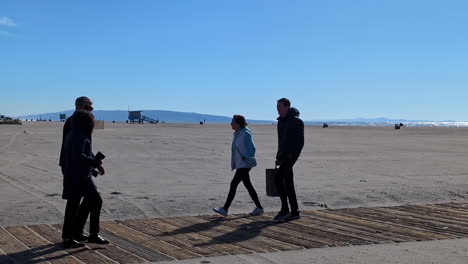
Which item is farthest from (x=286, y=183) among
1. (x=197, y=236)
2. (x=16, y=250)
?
(x=16, y=250)

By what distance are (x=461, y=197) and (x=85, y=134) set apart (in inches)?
Result: 304

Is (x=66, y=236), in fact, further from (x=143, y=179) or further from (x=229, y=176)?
(x=229, y=176)

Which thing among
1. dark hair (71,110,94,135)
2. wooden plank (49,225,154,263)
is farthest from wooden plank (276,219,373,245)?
dark hair (71,110,94,135)

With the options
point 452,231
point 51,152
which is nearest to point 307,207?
point 452,231

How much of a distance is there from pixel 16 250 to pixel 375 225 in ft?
15.8

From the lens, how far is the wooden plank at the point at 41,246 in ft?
21.0

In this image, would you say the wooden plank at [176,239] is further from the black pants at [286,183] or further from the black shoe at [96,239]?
the black pants at [286,183]

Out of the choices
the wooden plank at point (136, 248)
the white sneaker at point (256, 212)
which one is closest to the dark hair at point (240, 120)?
the white sneaker at point (256, 212)

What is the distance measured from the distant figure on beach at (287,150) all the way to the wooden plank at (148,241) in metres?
2.23

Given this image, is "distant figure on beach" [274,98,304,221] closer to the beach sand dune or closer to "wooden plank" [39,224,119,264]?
the beach sand dune

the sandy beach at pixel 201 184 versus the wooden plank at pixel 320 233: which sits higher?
the sandy beach at pixel 201 184

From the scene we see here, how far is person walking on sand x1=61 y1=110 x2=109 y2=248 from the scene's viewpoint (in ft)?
22.5

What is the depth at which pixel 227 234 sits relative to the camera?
7.84 meters

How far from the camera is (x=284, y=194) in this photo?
9078 mm
